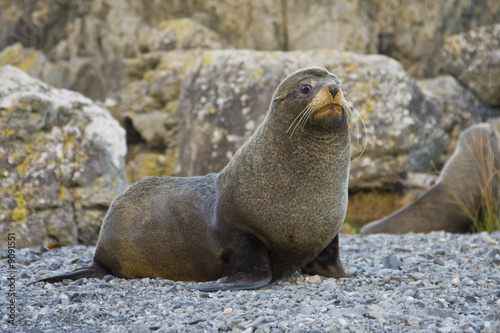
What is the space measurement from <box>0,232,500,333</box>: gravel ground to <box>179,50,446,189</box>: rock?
4409mm

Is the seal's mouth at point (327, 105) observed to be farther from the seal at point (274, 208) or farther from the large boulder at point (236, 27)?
the large boulder at point (236, 27)

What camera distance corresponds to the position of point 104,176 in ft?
23.1

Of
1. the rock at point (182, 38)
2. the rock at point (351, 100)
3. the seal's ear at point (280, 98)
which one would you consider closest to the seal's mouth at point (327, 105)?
the seal's ear at point (280, 98)

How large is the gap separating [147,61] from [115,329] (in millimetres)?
11495

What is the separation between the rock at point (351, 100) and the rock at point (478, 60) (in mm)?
3427

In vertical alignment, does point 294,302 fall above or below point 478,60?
below

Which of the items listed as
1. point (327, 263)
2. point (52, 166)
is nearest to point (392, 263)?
point (327, 263)

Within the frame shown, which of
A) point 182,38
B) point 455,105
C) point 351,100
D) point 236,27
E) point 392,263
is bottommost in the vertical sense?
point 392,263

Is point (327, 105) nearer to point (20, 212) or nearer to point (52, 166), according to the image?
point (52, 166)

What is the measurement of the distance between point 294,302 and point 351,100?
21.5ft

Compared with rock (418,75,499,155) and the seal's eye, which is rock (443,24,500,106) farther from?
the seal's eye

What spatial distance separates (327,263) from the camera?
4781 mm

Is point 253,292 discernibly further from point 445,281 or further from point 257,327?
point 445,281

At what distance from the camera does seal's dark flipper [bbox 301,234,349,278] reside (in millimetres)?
4750
